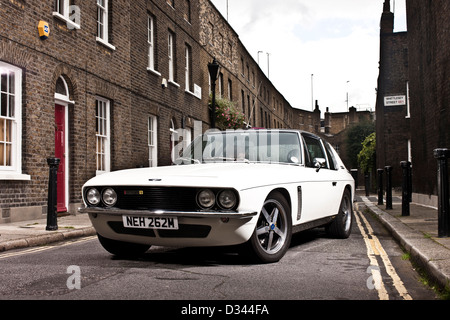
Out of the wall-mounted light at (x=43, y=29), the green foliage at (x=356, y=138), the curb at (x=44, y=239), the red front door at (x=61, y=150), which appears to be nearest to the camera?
the curb at (x=44, y=239)

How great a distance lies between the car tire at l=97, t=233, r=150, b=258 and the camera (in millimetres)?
5355

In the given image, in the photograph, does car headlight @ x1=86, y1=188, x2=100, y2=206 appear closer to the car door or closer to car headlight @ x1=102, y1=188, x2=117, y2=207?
car headlight @ x1=102, y1=188, x2=117, y2=207

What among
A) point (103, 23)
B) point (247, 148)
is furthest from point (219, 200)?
point (103, 23)

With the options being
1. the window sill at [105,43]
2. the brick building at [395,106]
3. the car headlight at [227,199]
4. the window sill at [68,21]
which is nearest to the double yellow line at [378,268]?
the car headlight at [227,199]

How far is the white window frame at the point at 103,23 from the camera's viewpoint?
13.7 metres

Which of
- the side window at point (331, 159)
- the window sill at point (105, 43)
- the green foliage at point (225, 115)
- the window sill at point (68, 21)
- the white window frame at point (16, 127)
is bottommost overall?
the side window at point (331, 159)

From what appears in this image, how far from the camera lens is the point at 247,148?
609 centimetres

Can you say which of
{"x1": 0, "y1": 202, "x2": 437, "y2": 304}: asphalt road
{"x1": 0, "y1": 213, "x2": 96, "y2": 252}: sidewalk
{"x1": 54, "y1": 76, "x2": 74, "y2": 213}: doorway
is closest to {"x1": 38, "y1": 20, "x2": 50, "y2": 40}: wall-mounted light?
{"x1": 54, "y1": 76, "x2": 74, "y2": 213}: doorway

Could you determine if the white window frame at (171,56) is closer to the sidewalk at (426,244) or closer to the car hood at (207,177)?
the sidewalk at (426,244)

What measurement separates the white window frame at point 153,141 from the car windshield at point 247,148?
10547 millimetres

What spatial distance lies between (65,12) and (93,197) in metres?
8.30

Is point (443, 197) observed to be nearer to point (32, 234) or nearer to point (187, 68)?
point (32, 234)
